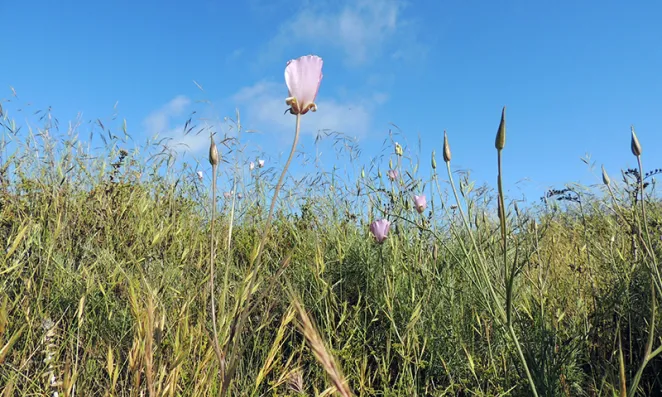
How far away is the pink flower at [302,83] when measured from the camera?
3.53 feet

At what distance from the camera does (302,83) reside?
1083 millimetres

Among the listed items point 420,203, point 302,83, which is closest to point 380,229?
point 420,203

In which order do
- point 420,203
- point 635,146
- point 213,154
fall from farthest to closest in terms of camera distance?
point 420,203 < point 635,146 < point 213,154

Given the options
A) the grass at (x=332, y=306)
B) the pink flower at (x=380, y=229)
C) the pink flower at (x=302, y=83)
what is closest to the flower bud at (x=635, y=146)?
the grass at (x=332, y=306)

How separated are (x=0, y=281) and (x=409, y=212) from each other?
5.27 ft

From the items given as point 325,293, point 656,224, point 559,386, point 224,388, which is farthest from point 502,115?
point 656,224

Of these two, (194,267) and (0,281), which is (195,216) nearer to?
(194,267)

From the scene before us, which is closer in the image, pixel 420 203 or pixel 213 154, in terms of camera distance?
pixel 213 154

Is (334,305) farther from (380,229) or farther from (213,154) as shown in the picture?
(213,154)

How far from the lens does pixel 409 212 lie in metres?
2.20

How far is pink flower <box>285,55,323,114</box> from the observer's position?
1.08m

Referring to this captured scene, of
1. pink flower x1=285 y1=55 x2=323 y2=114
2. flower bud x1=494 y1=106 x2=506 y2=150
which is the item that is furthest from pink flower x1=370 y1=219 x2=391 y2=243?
flower bud x1=494 y1=106 x2=506 y2=150

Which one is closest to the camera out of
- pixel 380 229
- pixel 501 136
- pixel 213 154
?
pixel 501 136

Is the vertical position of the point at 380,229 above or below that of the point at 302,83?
below
